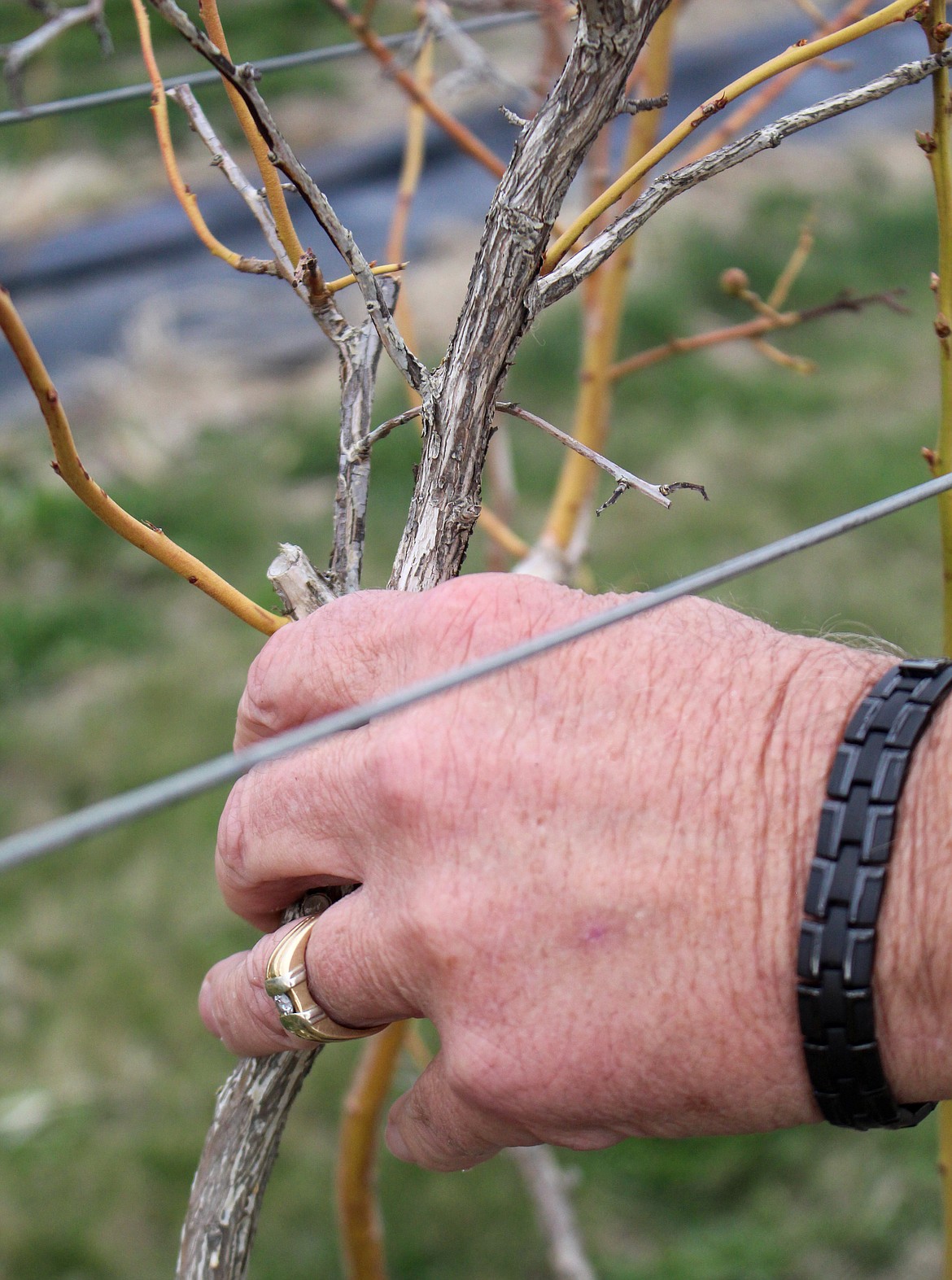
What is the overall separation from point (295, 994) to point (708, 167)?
55 cm

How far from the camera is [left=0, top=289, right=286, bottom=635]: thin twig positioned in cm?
56

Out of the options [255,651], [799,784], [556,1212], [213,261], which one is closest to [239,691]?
[255,651]

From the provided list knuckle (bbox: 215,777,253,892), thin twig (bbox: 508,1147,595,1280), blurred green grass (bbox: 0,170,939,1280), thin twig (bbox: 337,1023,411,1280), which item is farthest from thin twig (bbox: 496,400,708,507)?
thin twig (bbox: 508,1147,595,1280)

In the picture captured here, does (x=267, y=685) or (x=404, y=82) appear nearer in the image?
(x=267, y=685)

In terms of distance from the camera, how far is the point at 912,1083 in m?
0.59

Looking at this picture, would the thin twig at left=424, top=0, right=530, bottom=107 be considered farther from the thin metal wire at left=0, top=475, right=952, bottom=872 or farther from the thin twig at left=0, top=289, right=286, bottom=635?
the thin metal wire at left=0, top=475, right=952, bottom=872

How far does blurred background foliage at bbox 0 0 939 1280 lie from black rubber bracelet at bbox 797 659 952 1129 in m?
0.28

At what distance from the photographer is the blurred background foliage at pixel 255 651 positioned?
1.78m

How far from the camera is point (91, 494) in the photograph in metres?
0.66

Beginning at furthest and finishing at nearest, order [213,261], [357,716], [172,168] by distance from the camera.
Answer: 1. [213,261]
2. [172,168]
3. [357,716]

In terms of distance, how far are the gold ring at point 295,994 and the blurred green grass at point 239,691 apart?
0.64ft

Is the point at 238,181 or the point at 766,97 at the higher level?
the point at 766,97

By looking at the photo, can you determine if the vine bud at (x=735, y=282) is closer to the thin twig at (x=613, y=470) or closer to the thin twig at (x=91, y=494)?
the thin twig at (x=613, y=470)

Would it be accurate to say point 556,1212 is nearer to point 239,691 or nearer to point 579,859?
point 579,859
